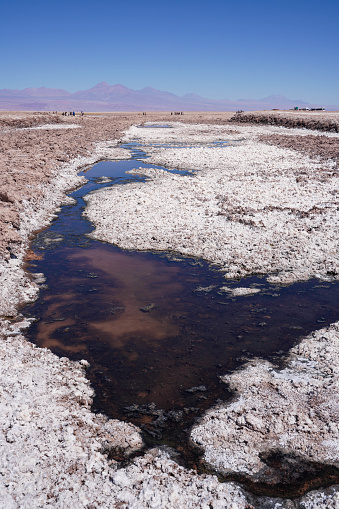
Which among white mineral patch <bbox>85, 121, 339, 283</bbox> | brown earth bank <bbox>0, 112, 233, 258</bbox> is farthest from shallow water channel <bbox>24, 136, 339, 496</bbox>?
brown earth bank <bbox>0, 112, 233, 258</bbox>

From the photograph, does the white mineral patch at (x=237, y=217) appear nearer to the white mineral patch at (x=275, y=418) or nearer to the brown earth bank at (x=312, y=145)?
the white mineral patch at (x=275, y=418)

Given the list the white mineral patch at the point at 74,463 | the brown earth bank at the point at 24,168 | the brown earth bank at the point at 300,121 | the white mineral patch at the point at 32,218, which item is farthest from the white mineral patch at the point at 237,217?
the brown earth bank at the point at 300,121

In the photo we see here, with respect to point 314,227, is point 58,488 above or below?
below

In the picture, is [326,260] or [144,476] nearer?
[144,476]

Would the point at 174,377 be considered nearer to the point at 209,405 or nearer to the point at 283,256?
the point at 209,405

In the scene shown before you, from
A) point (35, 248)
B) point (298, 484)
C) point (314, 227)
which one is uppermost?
point (314, 227)

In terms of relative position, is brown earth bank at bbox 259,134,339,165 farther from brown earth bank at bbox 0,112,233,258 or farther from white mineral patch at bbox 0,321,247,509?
white mineral patch at bbox 0,321,247,509

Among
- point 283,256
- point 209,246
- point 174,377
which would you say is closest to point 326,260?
point 283,256
